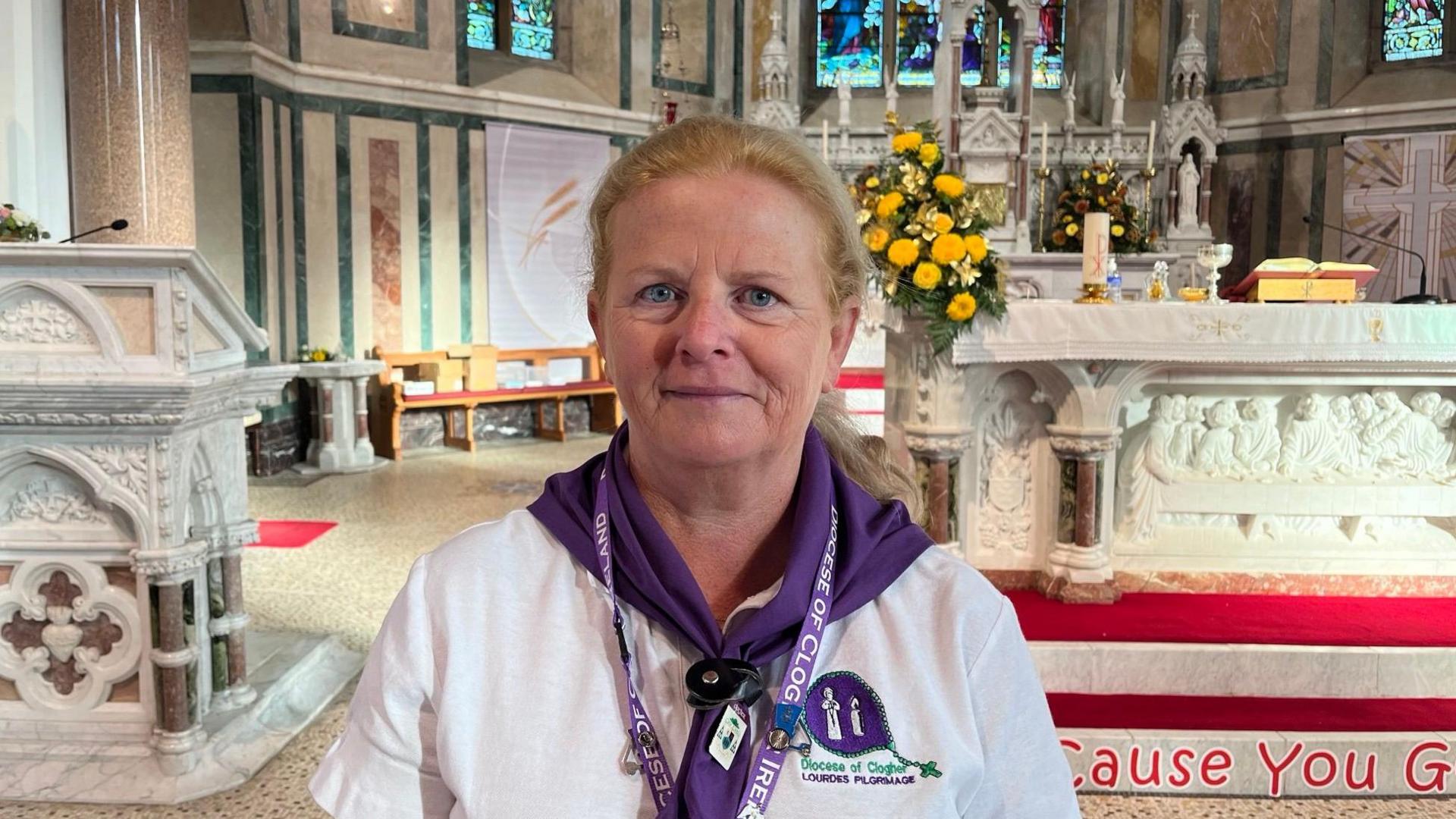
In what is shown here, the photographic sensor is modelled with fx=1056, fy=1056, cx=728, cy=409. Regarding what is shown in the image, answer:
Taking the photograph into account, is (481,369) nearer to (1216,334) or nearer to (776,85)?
(776,85)

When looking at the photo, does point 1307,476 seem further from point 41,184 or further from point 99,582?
point 41,184

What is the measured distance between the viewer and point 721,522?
4.10ft

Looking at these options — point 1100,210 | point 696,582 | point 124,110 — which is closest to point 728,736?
point 696,582

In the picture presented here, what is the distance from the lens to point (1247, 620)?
13.1 ft

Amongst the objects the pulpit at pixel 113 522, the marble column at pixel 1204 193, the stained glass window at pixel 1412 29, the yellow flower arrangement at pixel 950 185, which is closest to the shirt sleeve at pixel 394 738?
the pulpit at pixel 113 522

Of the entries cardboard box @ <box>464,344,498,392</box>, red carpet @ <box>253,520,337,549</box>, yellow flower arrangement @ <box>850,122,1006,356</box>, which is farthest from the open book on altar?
cardboard box @ <box>464,344,498,392</box>

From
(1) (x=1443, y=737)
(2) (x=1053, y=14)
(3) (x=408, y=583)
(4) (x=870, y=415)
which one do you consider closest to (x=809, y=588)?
(3) (x=408, y=583)

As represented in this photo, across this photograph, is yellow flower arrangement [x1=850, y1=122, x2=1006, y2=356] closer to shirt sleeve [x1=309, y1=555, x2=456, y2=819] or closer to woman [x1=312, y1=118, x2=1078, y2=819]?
woman [x1=312, y1=118, x2=1078, y2=819]

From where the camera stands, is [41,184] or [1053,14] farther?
[1053,14]

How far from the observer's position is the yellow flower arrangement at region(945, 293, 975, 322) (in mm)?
4074

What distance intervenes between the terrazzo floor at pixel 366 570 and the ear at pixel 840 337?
2.41m

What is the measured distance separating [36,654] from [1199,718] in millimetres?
3743

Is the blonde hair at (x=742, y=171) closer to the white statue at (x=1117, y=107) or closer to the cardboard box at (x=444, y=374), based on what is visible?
the cardboard box at (x=444, y=374)

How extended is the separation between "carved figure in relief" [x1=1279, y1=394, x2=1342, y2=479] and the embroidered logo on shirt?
Answer: 3983 mm
